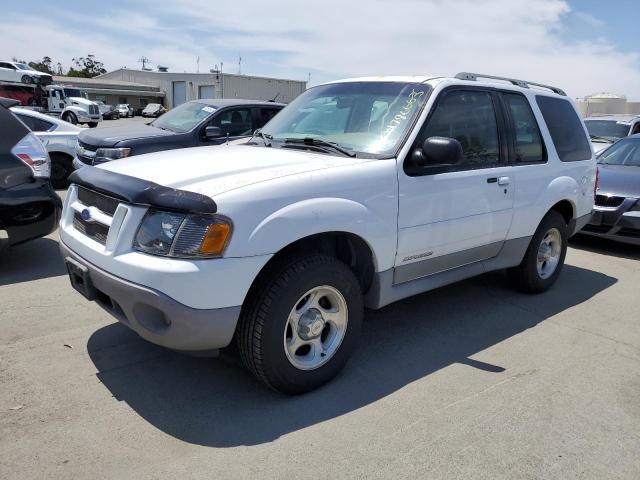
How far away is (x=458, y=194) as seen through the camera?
12.5 feet

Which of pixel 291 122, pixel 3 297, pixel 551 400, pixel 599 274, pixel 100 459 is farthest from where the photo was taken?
pixel 599 274

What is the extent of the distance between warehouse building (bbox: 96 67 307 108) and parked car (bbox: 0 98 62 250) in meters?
34.6

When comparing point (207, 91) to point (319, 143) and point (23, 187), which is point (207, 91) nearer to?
point (23, 187)

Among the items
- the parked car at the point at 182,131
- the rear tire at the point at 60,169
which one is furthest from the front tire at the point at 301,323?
the rear tire at the point at 60,169

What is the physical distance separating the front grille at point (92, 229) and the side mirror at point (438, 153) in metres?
1.95

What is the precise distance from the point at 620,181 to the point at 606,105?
99.4 ft

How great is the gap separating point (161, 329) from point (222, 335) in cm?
31

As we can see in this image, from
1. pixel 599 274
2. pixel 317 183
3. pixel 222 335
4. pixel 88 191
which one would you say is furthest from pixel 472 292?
pixel 88 191

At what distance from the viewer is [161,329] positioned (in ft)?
8.95

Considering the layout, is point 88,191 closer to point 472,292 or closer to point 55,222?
point 55,222

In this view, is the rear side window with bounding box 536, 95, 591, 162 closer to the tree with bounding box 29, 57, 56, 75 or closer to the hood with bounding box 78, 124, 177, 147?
the hood with bounding box 78, 124, 177, 147

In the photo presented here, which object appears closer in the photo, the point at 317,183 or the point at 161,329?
the point at 161,329

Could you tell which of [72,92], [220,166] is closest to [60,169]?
[220,166]

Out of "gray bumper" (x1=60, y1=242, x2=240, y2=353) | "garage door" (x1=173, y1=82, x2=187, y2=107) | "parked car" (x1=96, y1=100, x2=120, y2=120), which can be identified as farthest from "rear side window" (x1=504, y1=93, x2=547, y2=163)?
"garage door" (x1=173, y1=82, x2=187, y2=107)
